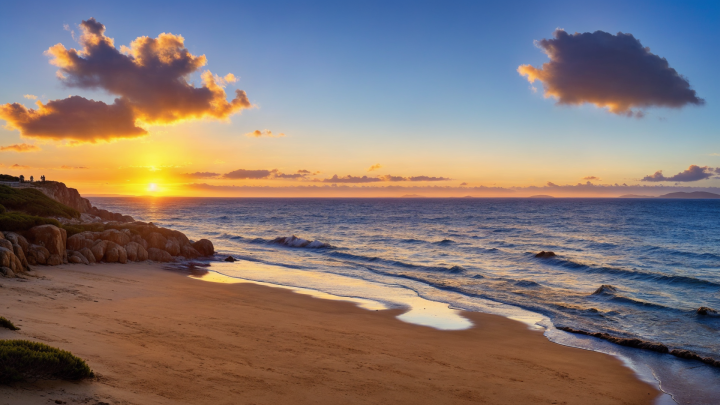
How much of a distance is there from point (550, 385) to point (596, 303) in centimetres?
1148

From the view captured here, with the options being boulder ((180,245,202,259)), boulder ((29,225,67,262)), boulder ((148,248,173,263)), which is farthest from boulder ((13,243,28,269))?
boulder ((180,245,202,259))

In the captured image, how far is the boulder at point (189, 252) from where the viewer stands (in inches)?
1246

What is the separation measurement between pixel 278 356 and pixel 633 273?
25.3 metres

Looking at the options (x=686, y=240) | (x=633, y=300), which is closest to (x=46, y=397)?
(x=633, y=300)

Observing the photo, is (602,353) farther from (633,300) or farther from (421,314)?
(633,300)

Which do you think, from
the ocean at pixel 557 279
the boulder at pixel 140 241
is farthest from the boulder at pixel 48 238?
the ocean at pixel 557 279

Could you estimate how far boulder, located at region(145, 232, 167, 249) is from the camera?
29.9m

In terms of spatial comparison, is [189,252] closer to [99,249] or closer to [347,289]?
[99,249]

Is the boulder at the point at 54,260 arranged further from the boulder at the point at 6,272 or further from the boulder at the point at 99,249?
the boulder at the point at 6,272

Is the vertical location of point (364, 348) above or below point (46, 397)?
below

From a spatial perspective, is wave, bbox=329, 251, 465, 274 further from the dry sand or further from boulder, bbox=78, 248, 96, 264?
boulder, bbox=78, 248, 96, 264

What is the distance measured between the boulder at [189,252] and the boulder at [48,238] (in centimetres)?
1031

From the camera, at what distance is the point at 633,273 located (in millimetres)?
26203

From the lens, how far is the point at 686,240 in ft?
147
